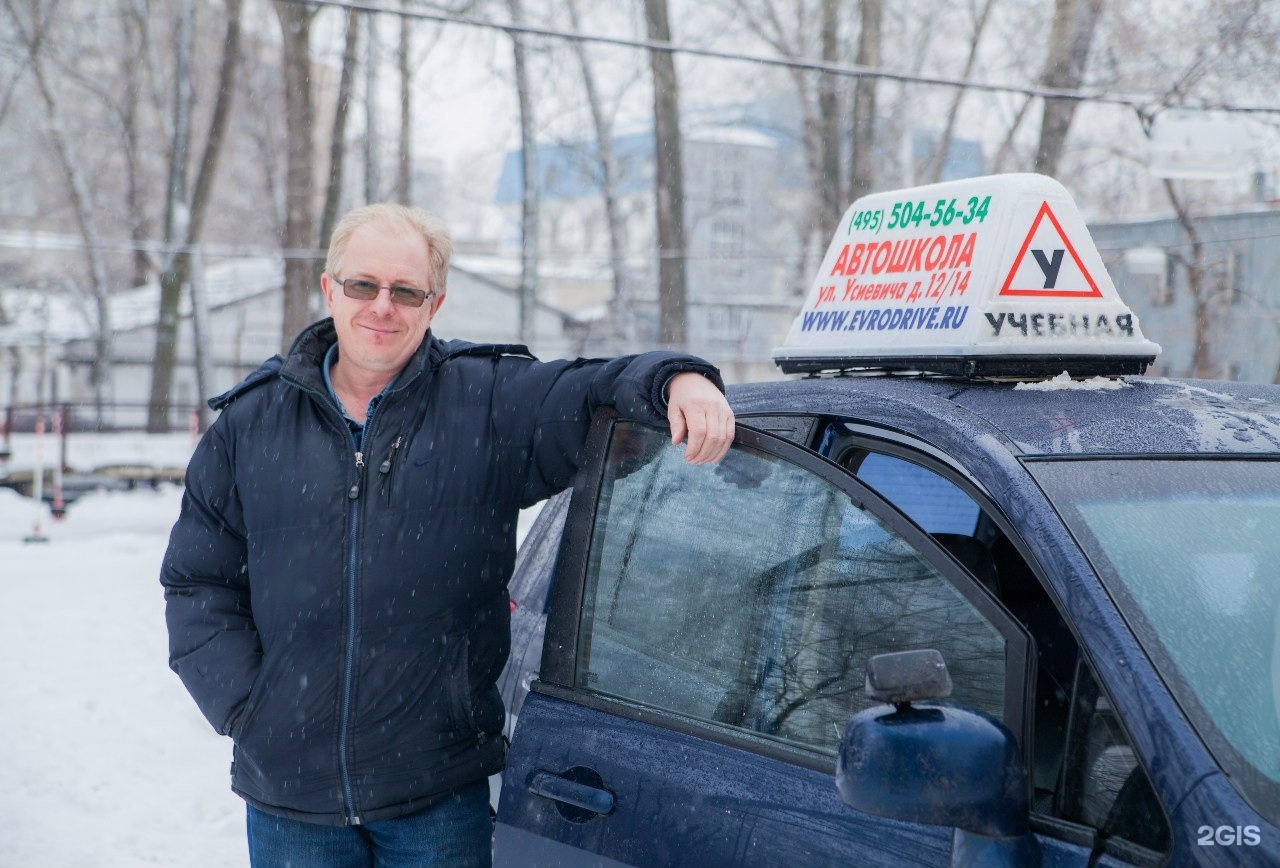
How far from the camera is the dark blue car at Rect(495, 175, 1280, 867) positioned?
1.64m

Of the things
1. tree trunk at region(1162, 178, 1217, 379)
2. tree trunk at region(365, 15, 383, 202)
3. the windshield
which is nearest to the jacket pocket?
the windshield

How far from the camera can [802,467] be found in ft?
7.29

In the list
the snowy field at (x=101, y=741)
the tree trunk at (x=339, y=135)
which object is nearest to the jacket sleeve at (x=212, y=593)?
the snowy field at (x=101, y=741)

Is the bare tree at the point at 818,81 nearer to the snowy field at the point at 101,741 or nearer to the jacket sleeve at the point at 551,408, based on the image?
the snowy field at the point at 101,741

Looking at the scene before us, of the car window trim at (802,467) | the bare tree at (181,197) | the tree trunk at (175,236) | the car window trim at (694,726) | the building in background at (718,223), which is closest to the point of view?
the car window trim at (802,467)

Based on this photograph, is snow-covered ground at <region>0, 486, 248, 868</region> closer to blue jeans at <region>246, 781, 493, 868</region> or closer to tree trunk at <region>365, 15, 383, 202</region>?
blue jeans at <region>246, 781, 493, 868</region>

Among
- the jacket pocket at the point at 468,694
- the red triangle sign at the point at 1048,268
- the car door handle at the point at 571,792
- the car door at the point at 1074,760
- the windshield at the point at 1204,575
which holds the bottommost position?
the car door handle at the point at 571,792

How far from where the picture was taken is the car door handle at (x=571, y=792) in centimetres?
226

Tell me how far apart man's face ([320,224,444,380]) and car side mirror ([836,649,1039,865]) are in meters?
1.29

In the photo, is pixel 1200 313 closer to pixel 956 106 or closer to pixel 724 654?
pixel 956 106

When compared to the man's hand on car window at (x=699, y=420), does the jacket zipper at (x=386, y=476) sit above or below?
below

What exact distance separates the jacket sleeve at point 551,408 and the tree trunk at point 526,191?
64.1 feet

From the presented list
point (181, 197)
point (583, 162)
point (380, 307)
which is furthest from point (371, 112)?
point (380, 307)

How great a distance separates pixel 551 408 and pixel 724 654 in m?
0.59
